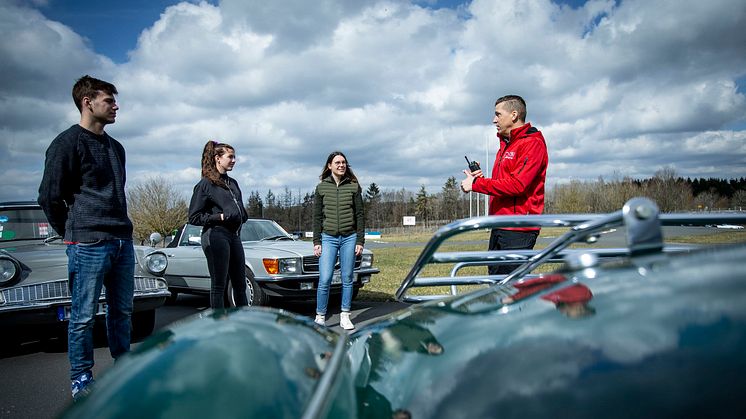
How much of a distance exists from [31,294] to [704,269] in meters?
4.92

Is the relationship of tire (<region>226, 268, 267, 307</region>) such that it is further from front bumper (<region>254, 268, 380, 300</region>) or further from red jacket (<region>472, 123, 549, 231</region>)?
red jacket (<region>472, 123, 549, 231</region>)

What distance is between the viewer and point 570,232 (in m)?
1.29

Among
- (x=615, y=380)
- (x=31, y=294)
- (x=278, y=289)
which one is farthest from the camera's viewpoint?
(x=278, y=289)

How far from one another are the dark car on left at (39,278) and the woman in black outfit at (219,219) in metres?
1.01

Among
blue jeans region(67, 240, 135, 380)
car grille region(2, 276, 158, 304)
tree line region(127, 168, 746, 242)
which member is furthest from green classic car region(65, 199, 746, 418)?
tree line region(127, 168, 746, 242)

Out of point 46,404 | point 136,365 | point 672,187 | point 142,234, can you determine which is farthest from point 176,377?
point 672,187

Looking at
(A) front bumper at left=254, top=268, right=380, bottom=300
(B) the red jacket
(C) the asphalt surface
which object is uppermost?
(B) the red jacket

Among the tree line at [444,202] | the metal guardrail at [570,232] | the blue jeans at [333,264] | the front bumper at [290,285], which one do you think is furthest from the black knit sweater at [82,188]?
the tree line at [444,202]

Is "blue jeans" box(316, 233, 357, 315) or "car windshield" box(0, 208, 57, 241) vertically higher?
"car windshield" box(0, 208, 57, 241)

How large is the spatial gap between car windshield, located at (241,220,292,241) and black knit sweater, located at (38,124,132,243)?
4.41 m

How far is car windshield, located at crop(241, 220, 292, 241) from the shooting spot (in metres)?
7.55

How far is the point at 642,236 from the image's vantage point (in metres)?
1.06

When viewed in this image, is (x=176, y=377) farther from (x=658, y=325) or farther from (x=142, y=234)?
(x=142, y=234)

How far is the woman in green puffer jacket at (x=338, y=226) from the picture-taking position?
504 centimetres
